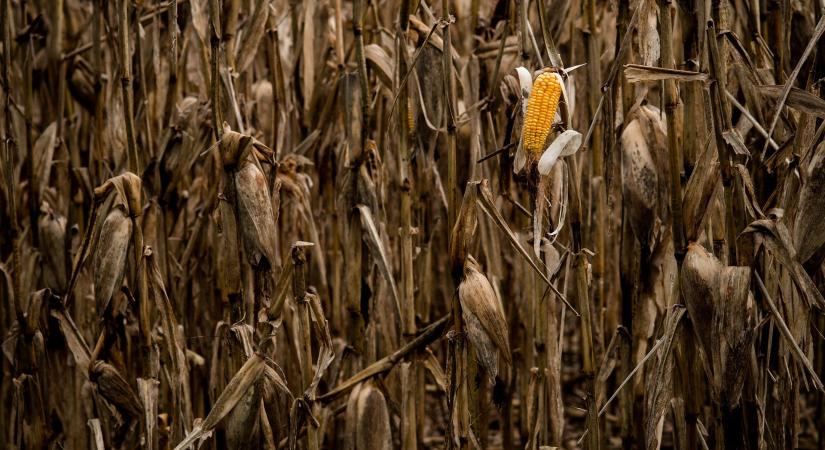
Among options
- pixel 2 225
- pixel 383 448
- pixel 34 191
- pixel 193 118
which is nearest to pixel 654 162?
pixel 383 448

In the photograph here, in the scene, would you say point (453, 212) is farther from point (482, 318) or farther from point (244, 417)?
point (244, 417)

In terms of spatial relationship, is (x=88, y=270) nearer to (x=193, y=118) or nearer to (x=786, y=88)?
(x=193, y=118)

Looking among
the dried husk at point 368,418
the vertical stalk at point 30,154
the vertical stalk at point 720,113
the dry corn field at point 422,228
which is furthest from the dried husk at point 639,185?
the vertical stalk at point 30,154

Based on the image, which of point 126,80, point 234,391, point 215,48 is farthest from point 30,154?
point 234,391

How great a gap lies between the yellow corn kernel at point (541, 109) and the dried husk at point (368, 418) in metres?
0.47

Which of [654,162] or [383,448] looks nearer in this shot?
[654,162]

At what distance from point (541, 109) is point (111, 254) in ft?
1.93

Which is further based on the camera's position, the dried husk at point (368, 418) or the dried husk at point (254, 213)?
the dried husk at point (368, 418)

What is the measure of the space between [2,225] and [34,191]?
0.66 ft

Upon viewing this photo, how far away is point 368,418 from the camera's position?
122 centimetres

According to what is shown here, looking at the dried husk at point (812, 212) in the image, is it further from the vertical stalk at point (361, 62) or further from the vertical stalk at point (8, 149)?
the vertical stalk at point (8, 149)

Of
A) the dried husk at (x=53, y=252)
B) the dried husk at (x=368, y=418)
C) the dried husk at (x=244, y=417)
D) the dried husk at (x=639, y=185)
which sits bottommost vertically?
the dried husk at (x=368, y=418)

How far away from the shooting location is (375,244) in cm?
123

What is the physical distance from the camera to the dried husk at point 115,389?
1.24 metres
